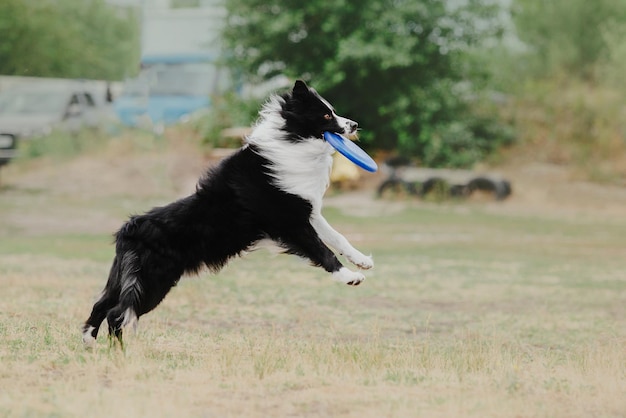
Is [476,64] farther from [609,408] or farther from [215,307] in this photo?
[609,408]

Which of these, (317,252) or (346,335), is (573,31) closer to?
(346,335)

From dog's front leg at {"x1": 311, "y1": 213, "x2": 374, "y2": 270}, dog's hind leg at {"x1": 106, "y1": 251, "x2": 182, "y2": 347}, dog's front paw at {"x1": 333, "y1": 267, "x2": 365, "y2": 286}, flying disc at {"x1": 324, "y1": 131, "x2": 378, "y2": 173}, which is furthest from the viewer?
flying disc at {"x1": 324, "y1": 131, "x2": 378, "y2": 173}

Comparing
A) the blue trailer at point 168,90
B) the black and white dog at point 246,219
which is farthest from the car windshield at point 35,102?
the black and white dog at point 246,219

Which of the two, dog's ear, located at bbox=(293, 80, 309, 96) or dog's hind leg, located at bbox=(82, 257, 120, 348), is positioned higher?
dog's ear, located at bbox=(293, 80, 309, 96)

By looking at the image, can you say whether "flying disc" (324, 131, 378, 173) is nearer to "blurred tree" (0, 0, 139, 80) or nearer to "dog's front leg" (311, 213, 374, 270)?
"dog's front leg" (311, 213, 374, 270)

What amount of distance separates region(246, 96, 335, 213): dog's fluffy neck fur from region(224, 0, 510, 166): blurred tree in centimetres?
2079

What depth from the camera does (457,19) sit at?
30.1 metres

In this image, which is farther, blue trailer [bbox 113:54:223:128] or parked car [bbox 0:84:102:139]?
blue trailer [bbox 113:54:223:128]

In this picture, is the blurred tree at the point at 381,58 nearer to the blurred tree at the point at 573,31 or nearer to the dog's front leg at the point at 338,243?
the blurred tree at the point at 573,31

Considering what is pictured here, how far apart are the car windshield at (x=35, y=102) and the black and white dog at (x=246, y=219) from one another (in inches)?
1009

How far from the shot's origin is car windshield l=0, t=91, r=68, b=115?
Answer: 32125 mm

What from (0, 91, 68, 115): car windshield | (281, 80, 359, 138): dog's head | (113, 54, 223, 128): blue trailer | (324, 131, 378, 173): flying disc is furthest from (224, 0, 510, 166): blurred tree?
(281, 80, 359, 138): dog's head

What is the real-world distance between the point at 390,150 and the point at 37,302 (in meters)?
21.6

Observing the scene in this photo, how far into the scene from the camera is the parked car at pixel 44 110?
31641mm
